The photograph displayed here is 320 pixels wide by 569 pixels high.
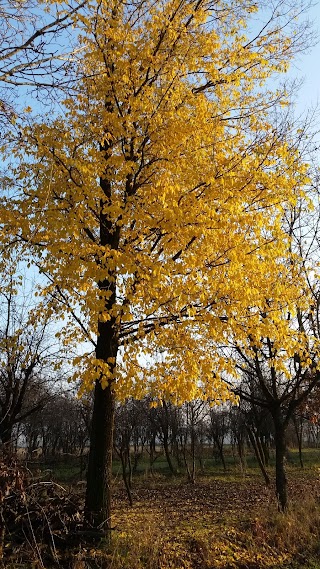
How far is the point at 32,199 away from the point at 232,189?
256 cm

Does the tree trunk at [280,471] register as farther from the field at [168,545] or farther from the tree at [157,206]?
the tree at [157,206]

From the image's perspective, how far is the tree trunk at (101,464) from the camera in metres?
5.25

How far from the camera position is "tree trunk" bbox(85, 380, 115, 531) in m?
5.25

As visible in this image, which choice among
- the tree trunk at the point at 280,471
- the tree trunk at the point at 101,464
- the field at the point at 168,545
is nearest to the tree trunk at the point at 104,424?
the tree trunk at the point at 101,464

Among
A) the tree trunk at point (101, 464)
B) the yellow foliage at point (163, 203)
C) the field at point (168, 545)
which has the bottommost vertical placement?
the field at point (168, 545)

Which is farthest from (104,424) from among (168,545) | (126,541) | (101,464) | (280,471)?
(280,471)

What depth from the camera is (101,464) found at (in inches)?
218

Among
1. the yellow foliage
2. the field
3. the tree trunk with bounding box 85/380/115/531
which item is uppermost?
the yellow foliage

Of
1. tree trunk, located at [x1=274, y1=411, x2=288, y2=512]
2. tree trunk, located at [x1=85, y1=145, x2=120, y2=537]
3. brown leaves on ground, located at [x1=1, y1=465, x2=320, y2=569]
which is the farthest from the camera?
tree trunk, located at [x1=274, y1=411, x2=288, y2=512]

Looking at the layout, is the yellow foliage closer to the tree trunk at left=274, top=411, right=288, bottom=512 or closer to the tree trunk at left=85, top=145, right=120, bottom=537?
the tree trunk at left=85, top=145, right=120, bottom=537

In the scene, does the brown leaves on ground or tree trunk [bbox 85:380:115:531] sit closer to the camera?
the brown leaves on ground

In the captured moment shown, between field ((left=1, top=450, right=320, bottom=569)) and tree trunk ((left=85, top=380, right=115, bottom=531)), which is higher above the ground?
tree trunk ((left=85, top=380, right=115, bottom=531))

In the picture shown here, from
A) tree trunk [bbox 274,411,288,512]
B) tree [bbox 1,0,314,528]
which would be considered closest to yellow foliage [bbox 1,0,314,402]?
tree [bbox 1,0,314,528]

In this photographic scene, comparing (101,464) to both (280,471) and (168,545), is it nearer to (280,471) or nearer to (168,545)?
(168,545)
